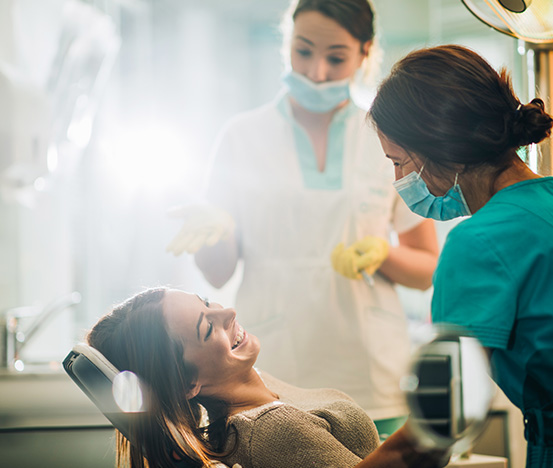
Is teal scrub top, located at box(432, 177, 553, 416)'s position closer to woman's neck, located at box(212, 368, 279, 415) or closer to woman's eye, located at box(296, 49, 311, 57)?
woman's neck, located at box(212, 368, 279, 415)

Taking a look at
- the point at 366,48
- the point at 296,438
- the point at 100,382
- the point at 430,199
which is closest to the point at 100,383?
the point at 100,382

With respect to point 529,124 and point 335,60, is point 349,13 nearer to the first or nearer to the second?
point 335,60

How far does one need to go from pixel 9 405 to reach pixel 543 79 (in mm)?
1640

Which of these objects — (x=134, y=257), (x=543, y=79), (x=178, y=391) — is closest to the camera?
(x=178, y=391)

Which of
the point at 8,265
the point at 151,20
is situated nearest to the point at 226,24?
the point at 151,20

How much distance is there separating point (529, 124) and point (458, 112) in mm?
119

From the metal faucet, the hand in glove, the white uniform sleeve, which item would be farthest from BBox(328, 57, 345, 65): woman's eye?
the metal faucet

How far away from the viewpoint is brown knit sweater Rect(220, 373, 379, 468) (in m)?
1.01

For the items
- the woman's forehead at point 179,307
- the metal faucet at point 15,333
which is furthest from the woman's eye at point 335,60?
the metal faucet at point 15,333

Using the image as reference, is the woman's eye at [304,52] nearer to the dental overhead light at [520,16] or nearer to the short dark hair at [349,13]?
the short dark hair at [349,13]

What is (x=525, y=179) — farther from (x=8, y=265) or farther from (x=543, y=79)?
(x=8, y=265)

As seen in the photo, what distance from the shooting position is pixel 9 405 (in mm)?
1700

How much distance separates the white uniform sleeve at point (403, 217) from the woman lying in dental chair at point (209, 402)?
22.3 inches

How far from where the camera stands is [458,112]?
0.87 meters
